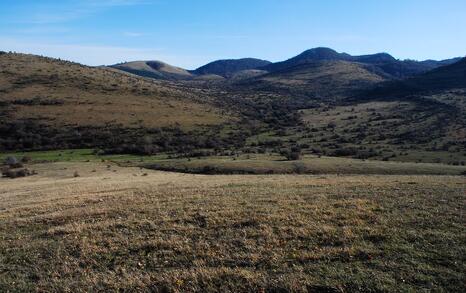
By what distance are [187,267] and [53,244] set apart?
20.1ft

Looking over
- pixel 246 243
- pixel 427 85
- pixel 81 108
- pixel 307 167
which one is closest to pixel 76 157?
pixel 81 108

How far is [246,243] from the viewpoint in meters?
16.2

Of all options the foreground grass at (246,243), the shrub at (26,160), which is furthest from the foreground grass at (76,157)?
the foreground grass at (246,243)

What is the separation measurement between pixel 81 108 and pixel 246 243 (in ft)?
353

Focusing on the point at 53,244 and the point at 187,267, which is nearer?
the point at 187,267

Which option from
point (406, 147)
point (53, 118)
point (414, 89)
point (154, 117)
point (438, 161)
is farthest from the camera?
point (414, 89)

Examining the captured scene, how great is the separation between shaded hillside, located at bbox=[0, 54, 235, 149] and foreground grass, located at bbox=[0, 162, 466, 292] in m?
75.7

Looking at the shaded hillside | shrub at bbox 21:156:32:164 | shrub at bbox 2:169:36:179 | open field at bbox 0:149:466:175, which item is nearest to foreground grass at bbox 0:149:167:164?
shrub at bbox 21:156:32:164

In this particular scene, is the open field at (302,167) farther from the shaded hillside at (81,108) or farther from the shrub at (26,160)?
the shaded hillside at (81,108)

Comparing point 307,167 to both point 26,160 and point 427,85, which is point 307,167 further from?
point 427,85

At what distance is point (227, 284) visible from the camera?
1307 cm

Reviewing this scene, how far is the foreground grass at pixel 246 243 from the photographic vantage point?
13266mm

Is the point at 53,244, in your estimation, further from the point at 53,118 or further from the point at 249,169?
the point at 53,118

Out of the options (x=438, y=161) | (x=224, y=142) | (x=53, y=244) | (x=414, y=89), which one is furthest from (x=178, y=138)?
(x=414, y=89)
